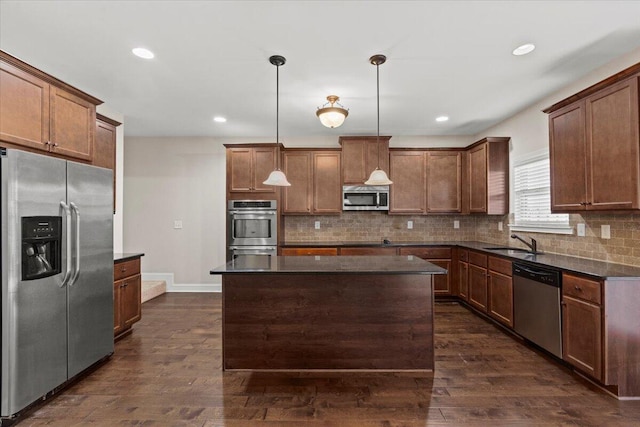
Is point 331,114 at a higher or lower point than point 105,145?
higher

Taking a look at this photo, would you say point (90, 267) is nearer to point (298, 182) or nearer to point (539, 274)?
point (298, 182)

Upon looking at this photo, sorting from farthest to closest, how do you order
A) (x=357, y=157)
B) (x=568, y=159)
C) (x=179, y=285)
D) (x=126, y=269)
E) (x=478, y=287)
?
(x=179, y=285), (x=357, y=157), (x=478, y=287), (x=126, y=269), (x=568, y=159)

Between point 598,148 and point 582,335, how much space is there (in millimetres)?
1487

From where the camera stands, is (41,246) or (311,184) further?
(311,184)

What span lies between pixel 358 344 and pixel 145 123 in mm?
4311

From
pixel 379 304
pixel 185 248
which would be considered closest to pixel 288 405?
pixel 379 304

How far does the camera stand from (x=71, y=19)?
7.54 feet

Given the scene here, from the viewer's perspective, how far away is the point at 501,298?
3660mm

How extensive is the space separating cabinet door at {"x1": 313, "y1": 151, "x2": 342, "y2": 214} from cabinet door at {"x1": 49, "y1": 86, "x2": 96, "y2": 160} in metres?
3.00

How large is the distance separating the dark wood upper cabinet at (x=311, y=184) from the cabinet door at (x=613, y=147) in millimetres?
3161

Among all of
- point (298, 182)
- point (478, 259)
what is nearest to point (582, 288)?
point (478, 259)

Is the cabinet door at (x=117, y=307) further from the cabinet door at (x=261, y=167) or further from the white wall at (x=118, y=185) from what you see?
the cabinet door at (x=261, y=167)

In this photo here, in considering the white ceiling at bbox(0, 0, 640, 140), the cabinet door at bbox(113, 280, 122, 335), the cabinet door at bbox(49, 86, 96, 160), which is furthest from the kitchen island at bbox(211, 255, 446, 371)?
the white ceiling at bbox(0, 0, 640, 140)

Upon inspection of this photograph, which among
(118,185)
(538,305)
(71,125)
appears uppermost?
(71,125)
